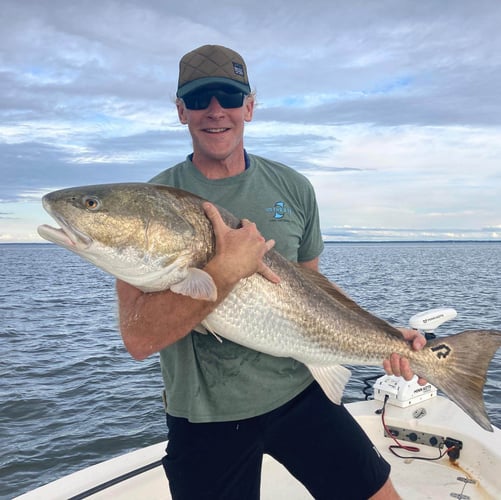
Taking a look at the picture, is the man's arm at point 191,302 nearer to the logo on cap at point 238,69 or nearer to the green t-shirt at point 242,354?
the green t-shirt at point 242,354

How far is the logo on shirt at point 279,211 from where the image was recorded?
3.66m

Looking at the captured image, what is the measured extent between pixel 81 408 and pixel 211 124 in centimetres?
979

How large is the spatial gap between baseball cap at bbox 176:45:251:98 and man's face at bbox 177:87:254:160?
0.40 feet

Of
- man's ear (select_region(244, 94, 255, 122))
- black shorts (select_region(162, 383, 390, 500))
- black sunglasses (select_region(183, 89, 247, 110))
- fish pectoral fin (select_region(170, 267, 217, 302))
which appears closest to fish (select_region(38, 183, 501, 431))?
fish pectoral fin (select_region(170, 267, 217, 302))

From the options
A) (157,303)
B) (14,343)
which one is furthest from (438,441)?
(14,343)

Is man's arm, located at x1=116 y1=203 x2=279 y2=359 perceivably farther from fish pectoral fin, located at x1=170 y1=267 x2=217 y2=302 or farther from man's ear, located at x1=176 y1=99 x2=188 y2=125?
man's ear, located at x1=176 y1=99 x2=188 y2=125

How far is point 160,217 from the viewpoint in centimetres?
Answer: 306

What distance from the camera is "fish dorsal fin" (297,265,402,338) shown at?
12.2ft

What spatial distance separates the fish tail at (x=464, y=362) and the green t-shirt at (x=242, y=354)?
0.93 meters

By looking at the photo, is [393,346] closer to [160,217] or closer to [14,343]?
[160,217]

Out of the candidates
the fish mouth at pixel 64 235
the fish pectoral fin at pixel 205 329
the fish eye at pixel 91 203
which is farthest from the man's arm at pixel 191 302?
the fish eye at pixel 91 203

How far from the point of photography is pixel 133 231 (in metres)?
3.01

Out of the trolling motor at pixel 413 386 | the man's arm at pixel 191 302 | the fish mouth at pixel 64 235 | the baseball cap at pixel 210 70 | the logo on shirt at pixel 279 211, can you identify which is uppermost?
the baseball cap at pixel 210 70

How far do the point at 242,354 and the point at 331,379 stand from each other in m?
0.68
